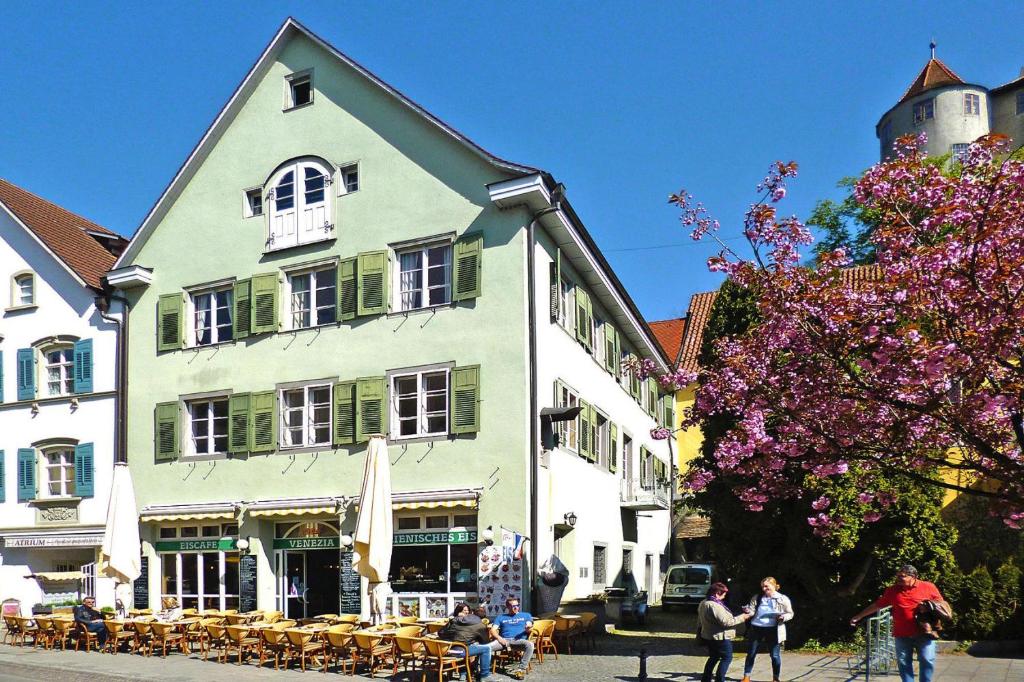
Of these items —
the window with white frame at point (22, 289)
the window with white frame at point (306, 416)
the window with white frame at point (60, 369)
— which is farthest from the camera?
the window with white frame at point (22, 289)

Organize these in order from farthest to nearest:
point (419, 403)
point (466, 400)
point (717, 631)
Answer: point (419, 403) → point (466, 400) → point (717, 631)

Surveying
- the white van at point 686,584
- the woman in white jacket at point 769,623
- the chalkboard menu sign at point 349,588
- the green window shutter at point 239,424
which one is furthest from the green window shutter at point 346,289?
the white van at point 686,584

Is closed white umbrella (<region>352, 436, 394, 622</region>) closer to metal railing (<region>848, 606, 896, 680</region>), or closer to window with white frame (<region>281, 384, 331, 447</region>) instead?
window with white frame (<region>281, 384, 331, 447</region>)

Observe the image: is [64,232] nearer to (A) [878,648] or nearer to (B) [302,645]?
(B) [302,645]

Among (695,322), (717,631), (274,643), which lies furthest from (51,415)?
(695,322)

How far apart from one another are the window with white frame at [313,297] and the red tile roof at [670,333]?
87.5ft

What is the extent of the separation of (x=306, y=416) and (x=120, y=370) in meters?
6.14

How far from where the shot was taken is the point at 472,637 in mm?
14930

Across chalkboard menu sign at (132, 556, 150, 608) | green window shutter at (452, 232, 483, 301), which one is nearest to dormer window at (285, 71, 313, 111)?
green window shutter at (452, 232, 483, 301)

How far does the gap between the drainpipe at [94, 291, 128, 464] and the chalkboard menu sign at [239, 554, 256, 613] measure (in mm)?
4796

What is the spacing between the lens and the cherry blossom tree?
1105 centimetres

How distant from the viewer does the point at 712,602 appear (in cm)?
1362

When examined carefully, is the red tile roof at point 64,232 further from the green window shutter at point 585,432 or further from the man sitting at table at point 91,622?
the green window shutter at point 585,432

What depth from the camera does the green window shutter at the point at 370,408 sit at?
21.8m
